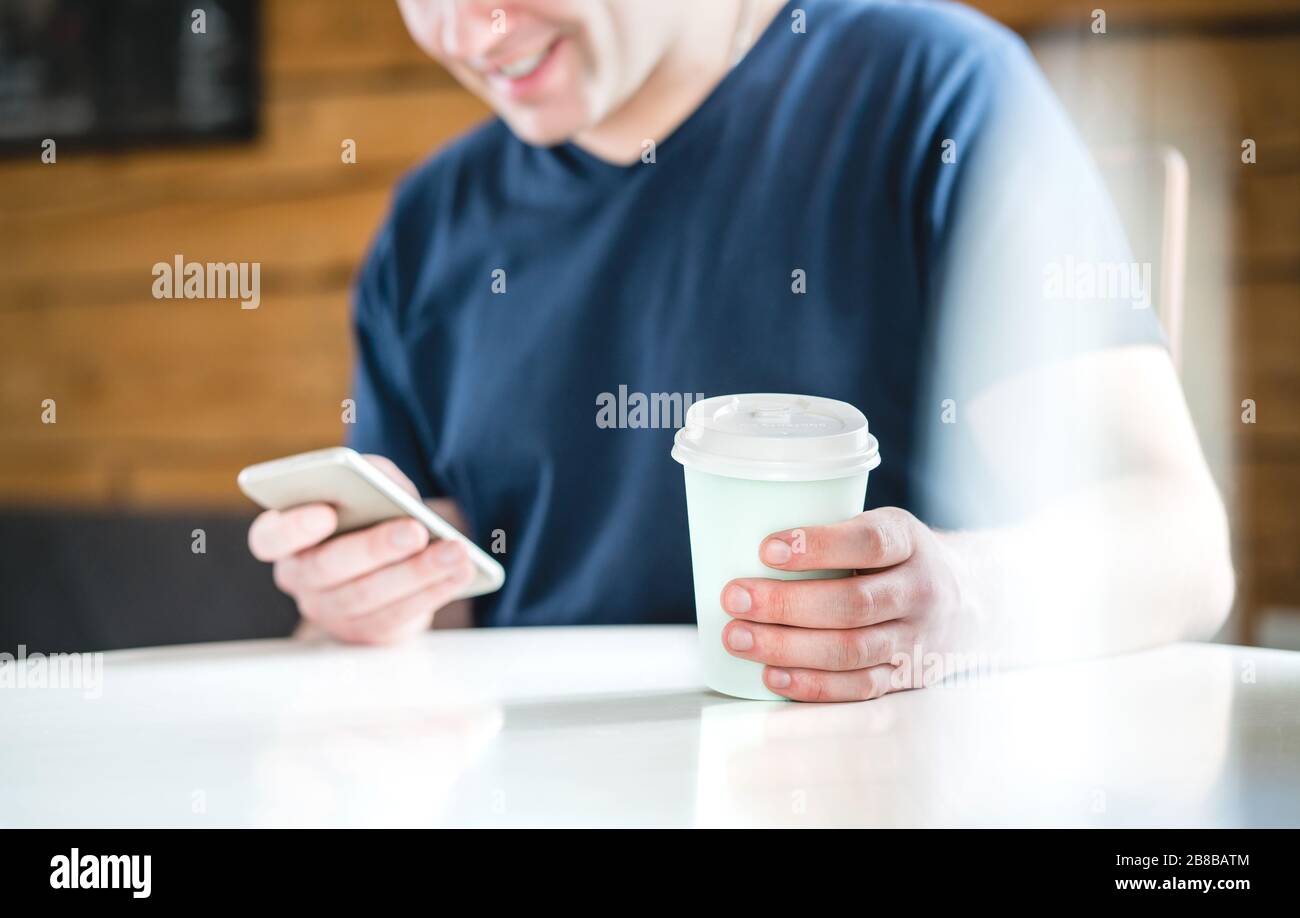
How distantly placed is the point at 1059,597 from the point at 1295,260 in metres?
0.84

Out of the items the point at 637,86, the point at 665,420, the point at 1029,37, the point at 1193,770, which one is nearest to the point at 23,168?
the point at 637,86

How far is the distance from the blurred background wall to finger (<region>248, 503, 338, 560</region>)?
2.73 ft

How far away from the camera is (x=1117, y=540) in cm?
79

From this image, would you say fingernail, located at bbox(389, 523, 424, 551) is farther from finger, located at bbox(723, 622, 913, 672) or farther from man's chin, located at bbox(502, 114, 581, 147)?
man's chin, located at bbox(502, 114, 581, 147)

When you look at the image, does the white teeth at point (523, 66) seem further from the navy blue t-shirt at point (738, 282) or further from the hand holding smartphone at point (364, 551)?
the hand holding smartphone at point (364, 551)

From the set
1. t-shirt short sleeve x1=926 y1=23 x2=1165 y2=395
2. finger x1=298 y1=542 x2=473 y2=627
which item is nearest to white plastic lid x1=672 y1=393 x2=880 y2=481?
finger x1=298 y1=542 x2=473 y2=627

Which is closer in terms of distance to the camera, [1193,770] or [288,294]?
[1193,770]

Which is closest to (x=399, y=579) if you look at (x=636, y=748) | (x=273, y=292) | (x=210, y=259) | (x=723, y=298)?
(x=636, y=748)

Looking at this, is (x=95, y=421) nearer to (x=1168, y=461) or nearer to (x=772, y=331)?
(x=772, y=331)

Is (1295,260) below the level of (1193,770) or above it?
above

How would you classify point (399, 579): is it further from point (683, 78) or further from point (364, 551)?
point (683, 78)

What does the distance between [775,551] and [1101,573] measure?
0.89 ft

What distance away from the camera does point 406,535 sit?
2.54 ft

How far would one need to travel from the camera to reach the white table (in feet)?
1.72
